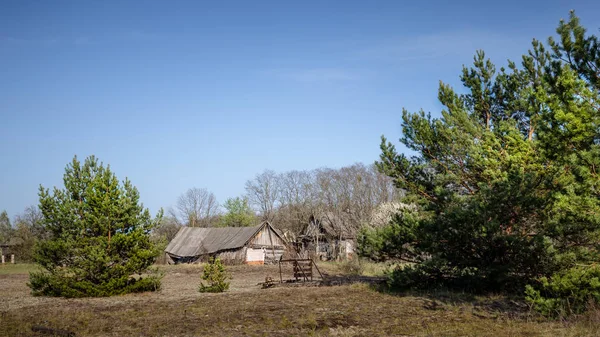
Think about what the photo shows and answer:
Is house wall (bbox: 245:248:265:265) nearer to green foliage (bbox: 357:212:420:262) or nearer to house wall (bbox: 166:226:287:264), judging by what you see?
house wall (bbox: 166:226:287:264)

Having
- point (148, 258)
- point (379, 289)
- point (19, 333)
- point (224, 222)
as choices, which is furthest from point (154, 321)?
point (224, 222)

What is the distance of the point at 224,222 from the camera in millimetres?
70000

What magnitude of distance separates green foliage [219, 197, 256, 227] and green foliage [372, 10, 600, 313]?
52336 millimetres

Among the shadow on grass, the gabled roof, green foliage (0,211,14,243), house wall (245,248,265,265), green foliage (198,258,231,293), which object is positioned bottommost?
the shadow on grass

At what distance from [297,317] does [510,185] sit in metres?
6.89

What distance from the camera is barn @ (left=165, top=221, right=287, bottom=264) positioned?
148 feet

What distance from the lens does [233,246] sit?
148 feet

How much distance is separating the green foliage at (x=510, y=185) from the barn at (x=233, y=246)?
29190 mm

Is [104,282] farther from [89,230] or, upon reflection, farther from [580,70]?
[580,70]

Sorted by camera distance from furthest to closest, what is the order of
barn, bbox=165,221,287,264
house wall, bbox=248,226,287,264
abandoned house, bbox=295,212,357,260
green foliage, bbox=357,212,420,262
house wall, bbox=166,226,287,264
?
abandoned house, bbox=295,212,357,260 → house wall, bbox=248,226,287,264 → barn, bbox=165,221,287,264 → house wall, bbox=166,226,287,264 → green foliage, bbox=357,212,420,262

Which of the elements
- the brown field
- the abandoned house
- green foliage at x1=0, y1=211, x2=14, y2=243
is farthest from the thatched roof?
green foliage at x1=0, y1=211, x2=14, y2=243

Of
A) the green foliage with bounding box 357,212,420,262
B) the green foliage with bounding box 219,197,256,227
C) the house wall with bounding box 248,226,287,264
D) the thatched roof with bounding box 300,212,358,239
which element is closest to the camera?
the green foliage with bounding box 357,212,420,262

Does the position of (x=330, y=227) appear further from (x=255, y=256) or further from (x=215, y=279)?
(x=215, y=279)

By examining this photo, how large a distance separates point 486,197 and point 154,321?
31.5ft
